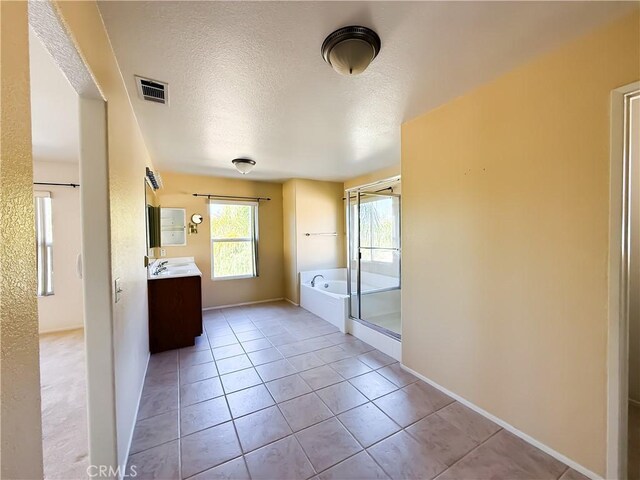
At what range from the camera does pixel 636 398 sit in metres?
2.04

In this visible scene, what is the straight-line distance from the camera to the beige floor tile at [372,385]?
2213 millimetres

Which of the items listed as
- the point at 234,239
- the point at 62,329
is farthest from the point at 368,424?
the point at 62,329

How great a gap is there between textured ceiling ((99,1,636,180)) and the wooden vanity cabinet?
1645mm

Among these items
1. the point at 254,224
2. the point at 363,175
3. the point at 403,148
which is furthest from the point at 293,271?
the point at 403,148

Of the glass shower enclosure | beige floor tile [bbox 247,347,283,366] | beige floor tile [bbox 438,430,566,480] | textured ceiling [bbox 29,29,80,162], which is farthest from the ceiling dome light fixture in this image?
beige floor tile [bbox 247,347,283,366]

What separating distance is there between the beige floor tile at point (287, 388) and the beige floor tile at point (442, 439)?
0.89 metres

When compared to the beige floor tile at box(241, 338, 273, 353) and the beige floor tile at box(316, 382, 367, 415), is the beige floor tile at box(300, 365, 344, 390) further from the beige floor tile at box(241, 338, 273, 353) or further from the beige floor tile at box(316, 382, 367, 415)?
the beige floor tile at box(241, 338, 273, 353)

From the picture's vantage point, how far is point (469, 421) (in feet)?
6.16

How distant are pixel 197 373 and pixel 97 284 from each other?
1.66 m

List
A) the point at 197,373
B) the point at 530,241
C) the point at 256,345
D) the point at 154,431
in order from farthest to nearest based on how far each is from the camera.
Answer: the point at 256,345, the point at 197,373, the point at 154,431, the point at 530,241

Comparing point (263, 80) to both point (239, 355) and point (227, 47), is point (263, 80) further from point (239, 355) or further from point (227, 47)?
point (239, 355)

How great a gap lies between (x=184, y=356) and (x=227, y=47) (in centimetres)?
293

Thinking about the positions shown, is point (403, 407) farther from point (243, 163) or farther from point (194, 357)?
point (243, 163)

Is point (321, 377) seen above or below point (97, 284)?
below
